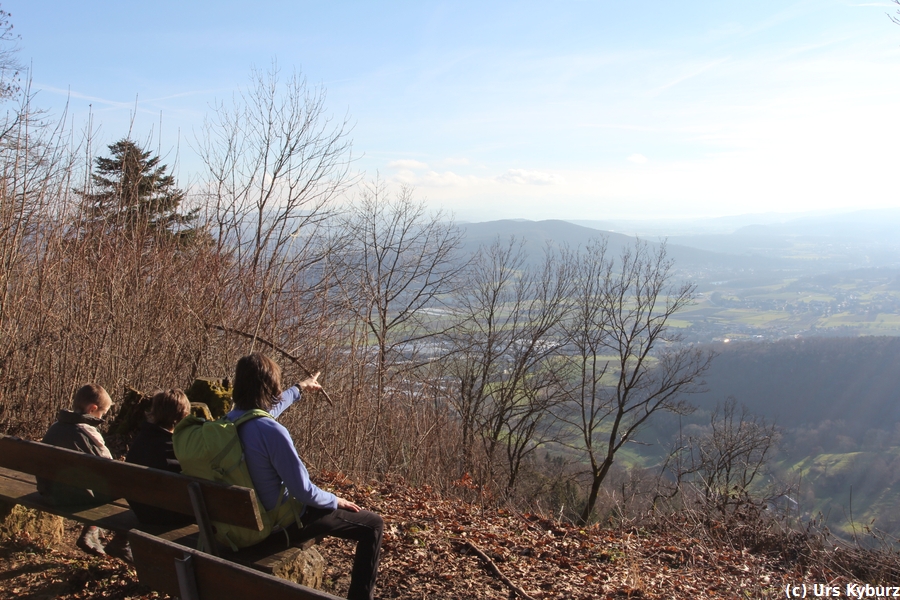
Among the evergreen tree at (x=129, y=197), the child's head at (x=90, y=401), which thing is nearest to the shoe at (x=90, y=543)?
the child's head at (x=90, y=401)

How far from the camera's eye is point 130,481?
2.98 m

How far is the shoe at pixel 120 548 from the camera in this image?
3.70 m

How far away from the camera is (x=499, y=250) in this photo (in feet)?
69.6

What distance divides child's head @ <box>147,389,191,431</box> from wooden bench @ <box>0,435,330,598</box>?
1.46ft

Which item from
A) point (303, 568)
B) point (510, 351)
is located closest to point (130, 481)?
point (303, 568)

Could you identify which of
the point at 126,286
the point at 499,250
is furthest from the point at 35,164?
the point at 499,250

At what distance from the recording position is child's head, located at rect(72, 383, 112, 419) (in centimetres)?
379

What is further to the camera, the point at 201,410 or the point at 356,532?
the point at 201,410

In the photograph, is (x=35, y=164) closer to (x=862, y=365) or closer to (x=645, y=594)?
(x=645, y=594)

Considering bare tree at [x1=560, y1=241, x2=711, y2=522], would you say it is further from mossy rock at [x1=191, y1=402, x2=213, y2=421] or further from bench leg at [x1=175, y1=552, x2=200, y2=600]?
bench leg at [x1=175, y1=552, x2=200, y2=600]

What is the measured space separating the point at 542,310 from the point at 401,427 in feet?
36.7

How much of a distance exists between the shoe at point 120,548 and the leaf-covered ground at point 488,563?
7cm

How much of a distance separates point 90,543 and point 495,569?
9.20 feet

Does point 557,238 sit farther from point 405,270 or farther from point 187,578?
point 187,578
